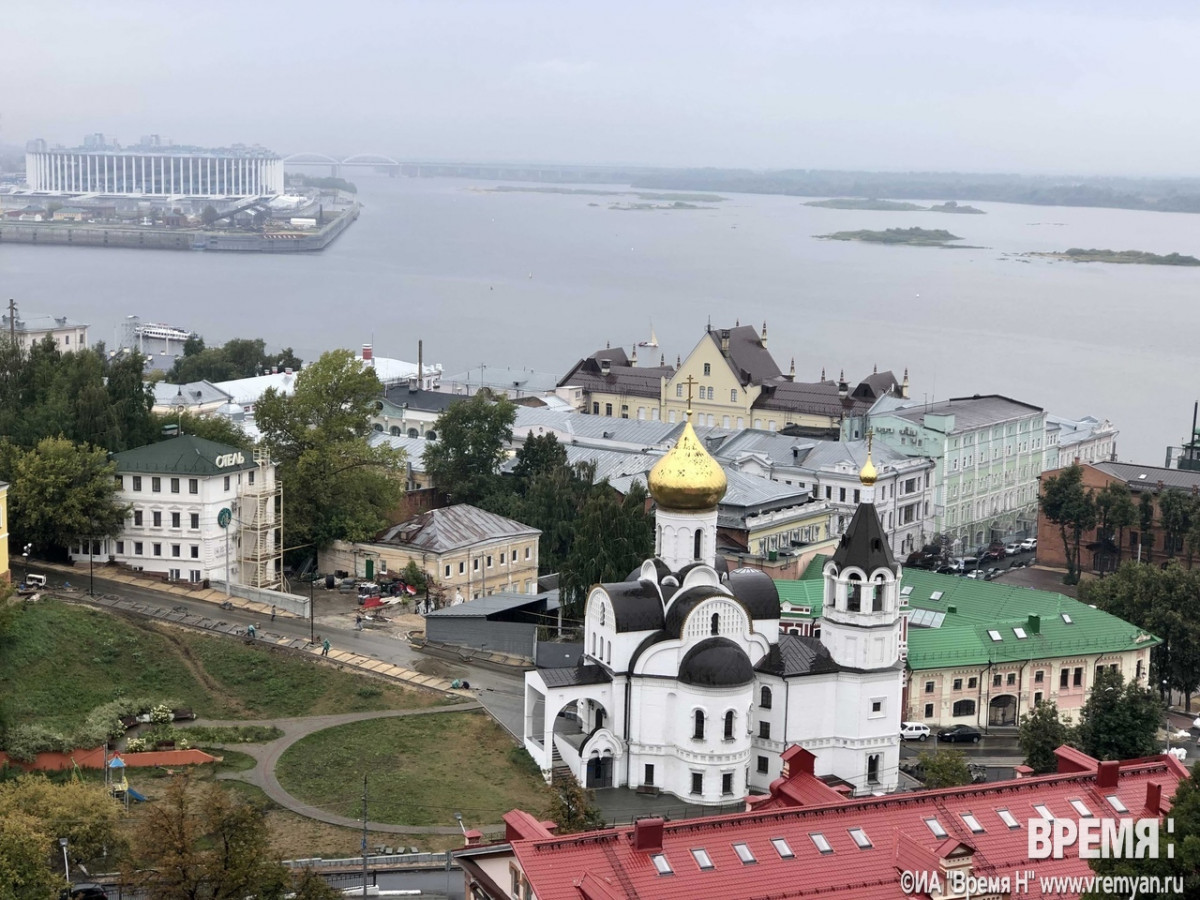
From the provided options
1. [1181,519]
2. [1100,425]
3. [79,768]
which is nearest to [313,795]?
[79,768]

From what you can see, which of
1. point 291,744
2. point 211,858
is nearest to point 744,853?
point 211,858

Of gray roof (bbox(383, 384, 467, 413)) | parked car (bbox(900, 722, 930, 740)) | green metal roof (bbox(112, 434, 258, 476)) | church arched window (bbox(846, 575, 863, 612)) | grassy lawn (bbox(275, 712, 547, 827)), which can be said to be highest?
green metal roof (bbox(112, 434, 258, 476))

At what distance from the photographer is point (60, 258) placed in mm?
170750

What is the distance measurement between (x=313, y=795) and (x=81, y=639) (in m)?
6.75

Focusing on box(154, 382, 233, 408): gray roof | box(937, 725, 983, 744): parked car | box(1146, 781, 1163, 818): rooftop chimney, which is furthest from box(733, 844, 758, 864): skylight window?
box(154, 382, 233, 408): gray roof

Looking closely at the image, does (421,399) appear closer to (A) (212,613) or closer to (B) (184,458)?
(B) (184,458)

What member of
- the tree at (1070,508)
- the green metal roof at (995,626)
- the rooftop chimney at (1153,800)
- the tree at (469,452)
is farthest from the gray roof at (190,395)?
the rooftop chimney at (1153,800)

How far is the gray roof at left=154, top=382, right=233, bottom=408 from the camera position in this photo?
56875 mm

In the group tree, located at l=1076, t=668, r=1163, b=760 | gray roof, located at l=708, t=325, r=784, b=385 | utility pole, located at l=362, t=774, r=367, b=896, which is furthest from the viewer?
gray roof, located at l=708, t=325, r=784, b=385

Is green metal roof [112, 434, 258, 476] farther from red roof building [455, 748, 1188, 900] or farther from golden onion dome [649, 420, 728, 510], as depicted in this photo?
red roof building [455, 748, 1188, 900]

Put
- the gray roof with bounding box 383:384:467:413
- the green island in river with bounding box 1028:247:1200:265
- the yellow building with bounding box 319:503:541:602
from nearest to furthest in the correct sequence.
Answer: the yellow building with bounding box 319:503:541:602 → the gray roof with bounding box 383:384:467:413 → the green island in river with bounding box 1028:247:1200:265

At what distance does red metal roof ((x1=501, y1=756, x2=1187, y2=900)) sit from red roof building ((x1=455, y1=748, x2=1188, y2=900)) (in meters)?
0.01

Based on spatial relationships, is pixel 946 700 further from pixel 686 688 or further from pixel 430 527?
pixel 430 527

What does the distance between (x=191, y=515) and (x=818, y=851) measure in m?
20.4
